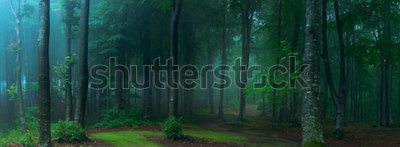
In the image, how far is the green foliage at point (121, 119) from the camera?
63.9 feet

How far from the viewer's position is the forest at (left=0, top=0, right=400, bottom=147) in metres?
10.6

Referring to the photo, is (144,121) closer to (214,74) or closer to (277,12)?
(277,12)

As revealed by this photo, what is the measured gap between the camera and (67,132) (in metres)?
11.6

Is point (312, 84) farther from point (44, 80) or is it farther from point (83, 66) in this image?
point (83, 66)

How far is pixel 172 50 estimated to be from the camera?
1477cm

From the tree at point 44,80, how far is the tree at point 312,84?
305 inches

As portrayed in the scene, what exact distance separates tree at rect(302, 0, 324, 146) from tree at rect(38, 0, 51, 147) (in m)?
7.76

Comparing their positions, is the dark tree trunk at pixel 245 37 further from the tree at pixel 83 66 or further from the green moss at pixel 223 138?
the tree at pixel 83 66

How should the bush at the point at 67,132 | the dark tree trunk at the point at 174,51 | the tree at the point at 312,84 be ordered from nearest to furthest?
the tree at the point at 312,84, the bush at the point at 67,132, the dark tree trunk at the point at 174,51

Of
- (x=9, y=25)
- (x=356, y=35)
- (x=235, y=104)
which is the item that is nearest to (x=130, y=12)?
(x=9, y=25)

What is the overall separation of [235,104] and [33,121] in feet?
82.3

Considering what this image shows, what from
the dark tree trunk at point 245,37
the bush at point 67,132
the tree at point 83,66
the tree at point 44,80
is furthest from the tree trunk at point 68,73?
the dark tree trunk at point 245,37

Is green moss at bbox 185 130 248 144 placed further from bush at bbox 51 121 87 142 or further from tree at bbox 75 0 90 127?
bush at bbox 51 121 87 142

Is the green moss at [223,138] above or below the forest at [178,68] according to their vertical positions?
below
